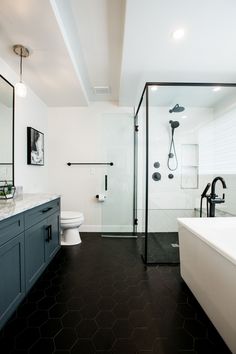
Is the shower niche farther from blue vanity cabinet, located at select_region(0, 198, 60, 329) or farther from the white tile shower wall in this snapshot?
blue vanity cabinet, located at select_region(0, 198, 60, 329)

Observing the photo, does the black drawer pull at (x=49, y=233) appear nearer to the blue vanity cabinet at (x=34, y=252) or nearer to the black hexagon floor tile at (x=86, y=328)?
the blue vanity cabinet at (x=34, y=252)

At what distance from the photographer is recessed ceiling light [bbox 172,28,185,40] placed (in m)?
1.57

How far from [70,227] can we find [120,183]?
1.13 meters

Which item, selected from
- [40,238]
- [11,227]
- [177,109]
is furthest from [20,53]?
[177,109]

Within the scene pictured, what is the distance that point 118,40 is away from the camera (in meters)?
1.90

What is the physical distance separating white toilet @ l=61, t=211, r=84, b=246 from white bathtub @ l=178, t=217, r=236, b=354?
1526 millimetres

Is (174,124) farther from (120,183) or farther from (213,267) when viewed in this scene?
(213,267)

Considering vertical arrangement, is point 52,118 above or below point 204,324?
above

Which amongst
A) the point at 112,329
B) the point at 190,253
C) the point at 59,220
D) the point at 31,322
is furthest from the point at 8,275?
the point at 190,253

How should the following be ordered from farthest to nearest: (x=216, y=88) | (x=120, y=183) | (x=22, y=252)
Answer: (x=120, y=183) → (x=216, y=88) → (x=22, y=252)

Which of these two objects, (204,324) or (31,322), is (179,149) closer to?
(204,324)

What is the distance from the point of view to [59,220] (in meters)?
2.50

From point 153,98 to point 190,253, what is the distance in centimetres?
212

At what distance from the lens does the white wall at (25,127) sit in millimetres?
2299
